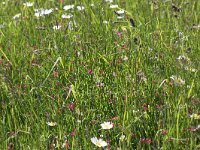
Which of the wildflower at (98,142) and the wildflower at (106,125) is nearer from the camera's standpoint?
the wildflower at (98,142)

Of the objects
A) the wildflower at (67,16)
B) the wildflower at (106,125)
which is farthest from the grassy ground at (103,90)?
the wildflower at (67,16)

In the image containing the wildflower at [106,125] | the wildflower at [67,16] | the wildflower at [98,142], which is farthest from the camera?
the wildflower at [67,16]

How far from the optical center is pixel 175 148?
1997 mm

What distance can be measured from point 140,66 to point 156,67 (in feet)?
0.30

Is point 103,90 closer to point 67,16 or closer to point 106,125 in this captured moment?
point 106,125

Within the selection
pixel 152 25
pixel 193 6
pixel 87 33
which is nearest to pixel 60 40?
pixel 87 33

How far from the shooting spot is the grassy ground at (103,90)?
211 centimetres

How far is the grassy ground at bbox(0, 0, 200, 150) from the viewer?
2.11 metres

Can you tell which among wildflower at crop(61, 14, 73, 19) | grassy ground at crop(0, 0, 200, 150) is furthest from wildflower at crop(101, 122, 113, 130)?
wildflower at crop(61, 14, 73, 19)

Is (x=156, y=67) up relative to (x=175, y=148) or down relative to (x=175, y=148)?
up

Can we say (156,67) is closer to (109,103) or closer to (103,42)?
(109,103)

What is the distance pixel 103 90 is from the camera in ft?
8.06

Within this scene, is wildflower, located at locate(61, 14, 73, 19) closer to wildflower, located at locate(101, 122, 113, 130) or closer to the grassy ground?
the grassy ground

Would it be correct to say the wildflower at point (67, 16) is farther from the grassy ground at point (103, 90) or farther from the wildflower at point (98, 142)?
the wildflower at point (98, 142)
